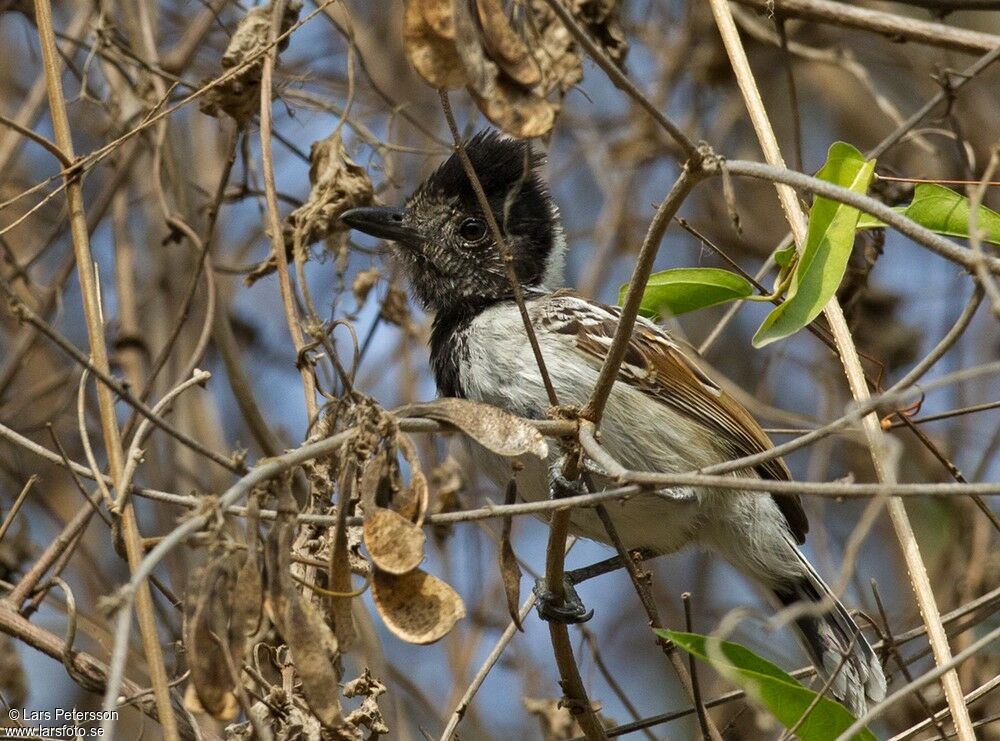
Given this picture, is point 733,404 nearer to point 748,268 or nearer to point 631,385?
point 631,385

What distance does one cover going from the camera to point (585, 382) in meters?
3.20

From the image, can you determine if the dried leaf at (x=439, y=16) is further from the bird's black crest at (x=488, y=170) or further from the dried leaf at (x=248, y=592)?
the bird's black crest at (x=488, y=170)

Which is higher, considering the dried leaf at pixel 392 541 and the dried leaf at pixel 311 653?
the dried leaf at pixel 392 541

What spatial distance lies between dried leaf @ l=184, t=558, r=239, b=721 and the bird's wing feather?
188 centimetres

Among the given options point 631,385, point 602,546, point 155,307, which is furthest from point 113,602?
point 155,307

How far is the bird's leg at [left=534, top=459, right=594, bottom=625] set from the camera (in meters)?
2.56

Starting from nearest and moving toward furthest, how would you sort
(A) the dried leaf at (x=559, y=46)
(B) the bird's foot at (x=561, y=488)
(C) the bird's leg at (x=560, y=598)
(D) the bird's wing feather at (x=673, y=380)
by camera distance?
(C) the bird's leg at (x=560, y=598) → (B) the bird's foot at (x=561, y=488) → (A) the dried leaf at (x=559, y=46) → (D) the bird's wing feather at (x=673, y=380)

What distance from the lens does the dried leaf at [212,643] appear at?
1.55 m

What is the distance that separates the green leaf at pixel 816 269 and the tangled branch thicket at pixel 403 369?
0.20 m

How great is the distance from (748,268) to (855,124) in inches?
34.7

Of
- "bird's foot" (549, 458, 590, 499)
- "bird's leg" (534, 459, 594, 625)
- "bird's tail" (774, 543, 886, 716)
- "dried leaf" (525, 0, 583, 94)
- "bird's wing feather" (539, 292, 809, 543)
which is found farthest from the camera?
"bird's wing feather" (539, 292, 809, 543)

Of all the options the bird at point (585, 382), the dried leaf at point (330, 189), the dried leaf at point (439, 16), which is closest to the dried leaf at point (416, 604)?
the dried leaf at point (439, 16)

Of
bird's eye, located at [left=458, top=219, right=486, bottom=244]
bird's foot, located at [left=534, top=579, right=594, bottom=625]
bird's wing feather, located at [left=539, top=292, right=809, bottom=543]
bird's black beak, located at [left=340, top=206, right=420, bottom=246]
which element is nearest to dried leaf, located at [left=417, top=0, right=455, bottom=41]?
bird's foot, located at [left=534, top=579, right=594, bottom=625]

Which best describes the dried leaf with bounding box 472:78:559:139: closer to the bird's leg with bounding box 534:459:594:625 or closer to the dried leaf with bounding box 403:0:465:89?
the dried leaf with bounding box 403:0:465:89
